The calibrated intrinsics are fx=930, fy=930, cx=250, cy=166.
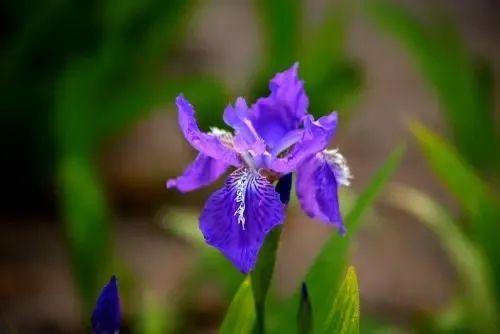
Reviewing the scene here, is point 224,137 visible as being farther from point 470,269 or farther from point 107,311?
point 470,269

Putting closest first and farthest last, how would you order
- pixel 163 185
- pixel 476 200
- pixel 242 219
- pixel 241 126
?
1. pixel 242 219
2. pixel 241 126
3. pixel 476 200
4. pixel 163 185

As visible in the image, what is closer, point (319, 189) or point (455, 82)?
point (319, 189)

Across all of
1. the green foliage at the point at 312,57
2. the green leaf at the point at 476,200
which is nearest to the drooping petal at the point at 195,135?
the green leaf at the point at 476,200

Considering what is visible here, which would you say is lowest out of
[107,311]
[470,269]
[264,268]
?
[107,311]

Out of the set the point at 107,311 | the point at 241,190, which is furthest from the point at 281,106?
the point at 107,311

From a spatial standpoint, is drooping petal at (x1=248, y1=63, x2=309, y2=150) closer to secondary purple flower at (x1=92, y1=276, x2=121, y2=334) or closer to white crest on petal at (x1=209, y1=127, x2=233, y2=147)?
white crest on petal at (x1=209, y1=127, x2=233, y2=147)

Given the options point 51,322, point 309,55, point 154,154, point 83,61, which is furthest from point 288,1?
point 51,322

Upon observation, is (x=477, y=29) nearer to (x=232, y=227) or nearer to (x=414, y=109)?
(x=414, y=109)
